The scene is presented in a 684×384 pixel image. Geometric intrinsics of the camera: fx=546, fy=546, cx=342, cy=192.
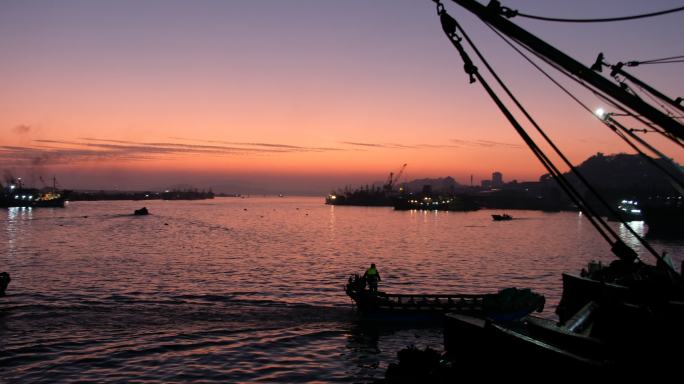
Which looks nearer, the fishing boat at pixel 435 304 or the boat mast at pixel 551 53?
the boat mast at pixel 551 53

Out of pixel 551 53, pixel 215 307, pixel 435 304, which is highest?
pixel 551 53

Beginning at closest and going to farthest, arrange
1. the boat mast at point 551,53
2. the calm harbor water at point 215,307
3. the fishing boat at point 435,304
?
the boat mast at point 551,53
the calm harbor water at point 215,307
the fishing boat at point 435,304

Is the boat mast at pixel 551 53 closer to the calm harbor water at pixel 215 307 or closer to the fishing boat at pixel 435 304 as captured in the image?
the calm harbor water at pixel 215 307

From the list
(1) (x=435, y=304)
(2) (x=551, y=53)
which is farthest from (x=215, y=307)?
(2) (x=551, y=53)

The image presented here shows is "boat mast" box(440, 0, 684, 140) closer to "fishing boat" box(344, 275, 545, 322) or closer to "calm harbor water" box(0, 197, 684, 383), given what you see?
"calm harbor water" box(0, 197, 684, 383)

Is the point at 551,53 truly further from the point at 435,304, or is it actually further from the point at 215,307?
the point at 215,307

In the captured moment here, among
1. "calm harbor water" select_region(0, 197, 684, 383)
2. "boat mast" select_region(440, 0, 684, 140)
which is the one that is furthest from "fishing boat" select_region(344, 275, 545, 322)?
"boat mast" select_region(440, 0, 684, 140)

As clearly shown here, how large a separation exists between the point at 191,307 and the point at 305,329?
1036cm

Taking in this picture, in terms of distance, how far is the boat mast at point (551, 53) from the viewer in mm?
9773

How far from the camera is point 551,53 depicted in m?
10.0

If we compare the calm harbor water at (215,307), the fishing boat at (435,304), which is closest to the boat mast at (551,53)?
the calm harbor water at (215,307)

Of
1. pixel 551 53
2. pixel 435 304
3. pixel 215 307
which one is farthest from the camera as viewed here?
pixel 215 307

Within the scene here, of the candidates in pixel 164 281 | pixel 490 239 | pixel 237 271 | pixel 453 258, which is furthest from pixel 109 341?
pixel 490 239

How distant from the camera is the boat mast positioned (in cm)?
977
